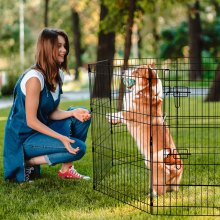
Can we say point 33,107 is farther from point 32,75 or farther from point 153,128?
point 153,128

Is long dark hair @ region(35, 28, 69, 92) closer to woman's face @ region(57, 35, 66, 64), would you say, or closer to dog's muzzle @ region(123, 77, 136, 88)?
woman's face @ region(57, 35, 66, 64)

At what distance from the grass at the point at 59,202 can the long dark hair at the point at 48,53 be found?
2.78ft

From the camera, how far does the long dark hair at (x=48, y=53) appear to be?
466cm

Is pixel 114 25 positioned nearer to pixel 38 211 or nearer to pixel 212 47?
pixel 38 211

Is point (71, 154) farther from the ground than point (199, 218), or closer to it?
farther from the ground

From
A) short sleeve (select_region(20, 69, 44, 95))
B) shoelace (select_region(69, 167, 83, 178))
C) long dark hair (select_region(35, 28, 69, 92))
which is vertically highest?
long dark hair (select_region(35, 28, 69, 92))

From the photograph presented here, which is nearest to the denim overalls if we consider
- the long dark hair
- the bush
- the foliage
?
the long dark hair

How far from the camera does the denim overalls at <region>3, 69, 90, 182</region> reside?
471cm

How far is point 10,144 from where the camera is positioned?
4871mm

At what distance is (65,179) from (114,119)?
78 cm

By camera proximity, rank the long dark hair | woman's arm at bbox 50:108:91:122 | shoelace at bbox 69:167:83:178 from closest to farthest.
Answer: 1. the long dark hair
2. woman's arm at bbox 50:108:91:122
3. shoelace at bbox 69:167:83:178

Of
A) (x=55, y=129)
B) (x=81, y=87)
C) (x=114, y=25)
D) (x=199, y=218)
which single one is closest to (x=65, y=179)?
(x=55, y=129)

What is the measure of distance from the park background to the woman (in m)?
0.25

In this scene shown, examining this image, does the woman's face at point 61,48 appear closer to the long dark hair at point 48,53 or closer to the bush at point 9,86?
the long dark hair at point 48,53
